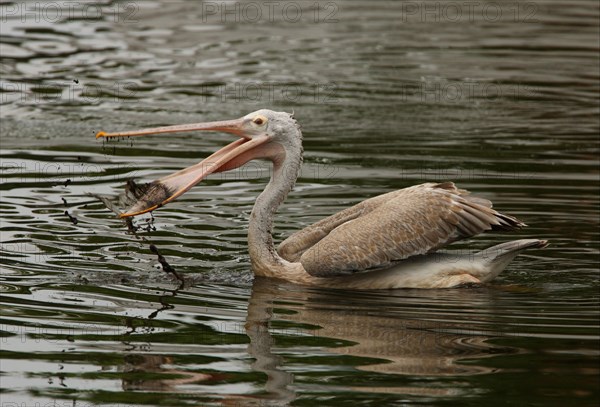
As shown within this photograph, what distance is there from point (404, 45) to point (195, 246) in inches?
340

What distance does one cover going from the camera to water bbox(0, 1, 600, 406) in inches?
236

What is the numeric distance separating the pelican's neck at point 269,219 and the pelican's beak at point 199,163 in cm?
15

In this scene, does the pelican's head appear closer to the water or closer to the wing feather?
the wing feather

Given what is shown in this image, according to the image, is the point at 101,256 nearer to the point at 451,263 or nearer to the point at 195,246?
the point at 195,246

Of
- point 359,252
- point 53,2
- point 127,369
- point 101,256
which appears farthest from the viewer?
point 53,2

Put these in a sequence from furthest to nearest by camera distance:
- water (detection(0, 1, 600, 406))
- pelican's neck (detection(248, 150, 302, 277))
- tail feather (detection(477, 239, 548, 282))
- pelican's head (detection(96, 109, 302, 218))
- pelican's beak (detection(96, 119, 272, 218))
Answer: pelican's neck (detection(248, 150, 302, 277)), pelican's head (detection(96, 109, 302, 218)), tail feather (detection(477, 239, 548, 282)), pelican's beak (detection(96, 119, 272, 218)), water (detection(0, 1, 600, 406))

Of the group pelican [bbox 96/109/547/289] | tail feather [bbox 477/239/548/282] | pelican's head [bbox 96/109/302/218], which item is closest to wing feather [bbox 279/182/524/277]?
pelican [bbox 96/109/547/289]

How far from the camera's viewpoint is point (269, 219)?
26.8ft

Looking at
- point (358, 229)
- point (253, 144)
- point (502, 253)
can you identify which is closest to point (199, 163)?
point (253, 144)

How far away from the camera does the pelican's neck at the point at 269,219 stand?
8.06 metres

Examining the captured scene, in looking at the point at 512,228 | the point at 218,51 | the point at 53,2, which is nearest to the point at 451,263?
the point at 512,228

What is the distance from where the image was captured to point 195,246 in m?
8.73

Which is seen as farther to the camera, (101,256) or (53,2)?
(53,2)

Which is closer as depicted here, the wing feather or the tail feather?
the wing feather
